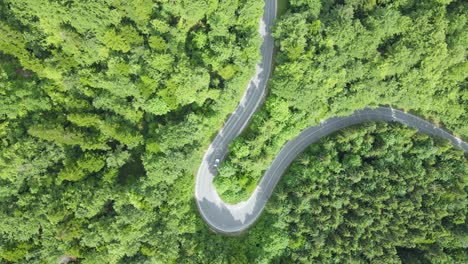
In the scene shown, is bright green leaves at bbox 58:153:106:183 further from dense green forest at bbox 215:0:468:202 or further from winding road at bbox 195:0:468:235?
dense green forest at bbox 215:0:468:202

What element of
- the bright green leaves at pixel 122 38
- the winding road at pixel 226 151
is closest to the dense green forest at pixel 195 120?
the bright green leaves at pixel 122 38

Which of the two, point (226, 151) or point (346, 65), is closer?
point (346, 65)

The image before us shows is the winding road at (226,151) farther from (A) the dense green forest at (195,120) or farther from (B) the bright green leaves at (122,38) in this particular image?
(B) the bright green leaves at (122,38)

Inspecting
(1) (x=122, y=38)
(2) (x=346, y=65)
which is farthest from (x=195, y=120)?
(2) (x=346, y=65)

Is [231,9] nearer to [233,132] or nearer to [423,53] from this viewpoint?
[233,132]

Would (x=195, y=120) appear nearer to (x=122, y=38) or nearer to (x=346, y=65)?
(x=122, y=38)


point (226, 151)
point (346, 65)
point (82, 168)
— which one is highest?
point (346, 65)

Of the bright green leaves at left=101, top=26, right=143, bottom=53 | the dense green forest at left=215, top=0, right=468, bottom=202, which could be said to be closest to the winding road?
the dense green forest at left=215, top=0, right=468, bottom=202

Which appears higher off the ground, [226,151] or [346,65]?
[346,65]
